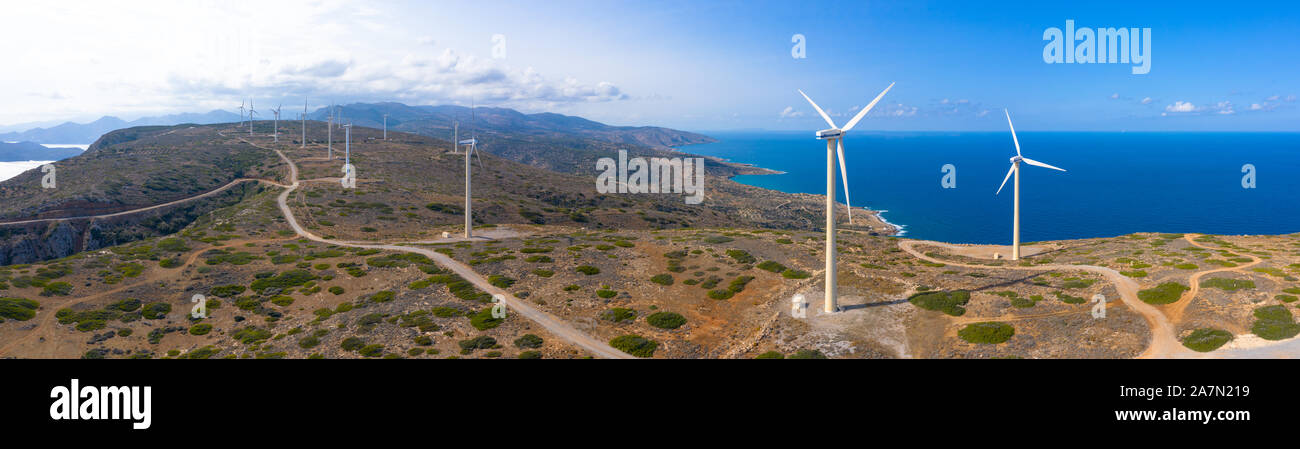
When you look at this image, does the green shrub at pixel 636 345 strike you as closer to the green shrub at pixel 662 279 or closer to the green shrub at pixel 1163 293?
the green shrub at pixel 662 279

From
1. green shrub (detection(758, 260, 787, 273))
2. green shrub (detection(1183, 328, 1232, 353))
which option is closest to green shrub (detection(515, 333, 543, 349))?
green shrub (detection(758, 260, 787, 273))

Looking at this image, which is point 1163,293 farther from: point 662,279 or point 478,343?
point 478,343

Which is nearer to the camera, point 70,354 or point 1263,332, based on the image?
point 1263,332

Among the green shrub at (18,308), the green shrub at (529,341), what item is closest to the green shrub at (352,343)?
the green shrub at (529,341)

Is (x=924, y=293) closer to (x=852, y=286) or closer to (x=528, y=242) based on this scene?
(x=852, y=286)

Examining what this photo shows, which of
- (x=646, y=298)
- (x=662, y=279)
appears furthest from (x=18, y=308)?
(x=662, y=279)
